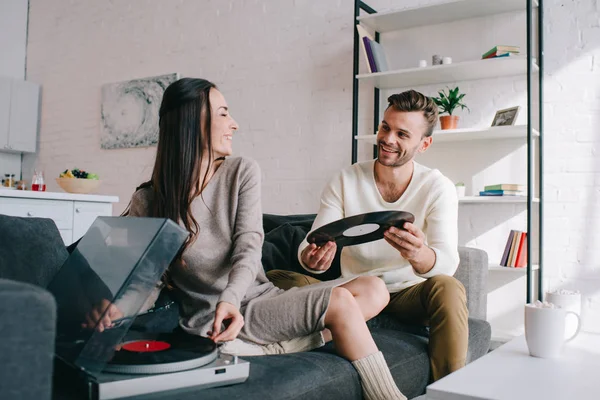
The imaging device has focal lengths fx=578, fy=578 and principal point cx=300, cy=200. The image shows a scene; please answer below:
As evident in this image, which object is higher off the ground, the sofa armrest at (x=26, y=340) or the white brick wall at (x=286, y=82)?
the white brick wall at (x=286, y=82)

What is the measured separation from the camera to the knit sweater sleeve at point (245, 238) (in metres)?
1.42

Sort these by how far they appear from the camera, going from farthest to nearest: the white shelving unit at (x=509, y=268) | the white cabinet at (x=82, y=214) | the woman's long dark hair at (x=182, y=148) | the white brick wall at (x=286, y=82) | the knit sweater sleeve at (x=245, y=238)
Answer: the white cabinet at (x=82, y=214), the white brick wall at (x=286, y=82), the white shelving unit at (x=509, y=268), the woman's long dark hair at (x=182, y=148), the knit sweater sleeve at (x=245, y=238)

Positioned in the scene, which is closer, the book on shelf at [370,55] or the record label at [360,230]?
the record label at [360,230]

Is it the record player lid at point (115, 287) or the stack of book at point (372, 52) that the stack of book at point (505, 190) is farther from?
the record player lid at point (115, 287)

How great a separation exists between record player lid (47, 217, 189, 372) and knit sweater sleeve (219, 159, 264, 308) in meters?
0.36

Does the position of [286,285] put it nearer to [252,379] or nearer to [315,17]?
[252,379]

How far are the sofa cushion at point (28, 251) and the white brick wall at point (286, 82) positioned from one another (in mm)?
2447

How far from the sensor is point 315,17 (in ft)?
12.8

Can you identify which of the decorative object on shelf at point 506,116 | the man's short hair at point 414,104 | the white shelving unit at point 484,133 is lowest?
Answer: the man's short hair at point 414,104

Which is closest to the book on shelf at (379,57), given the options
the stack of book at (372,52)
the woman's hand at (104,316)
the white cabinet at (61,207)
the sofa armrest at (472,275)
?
the stack of book at (372,52)

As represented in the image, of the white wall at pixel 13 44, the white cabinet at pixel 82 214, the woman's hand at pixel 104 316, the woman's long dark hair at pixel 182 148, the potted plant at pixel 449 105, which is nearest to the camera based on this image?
the woman's hand at pixel 104 316

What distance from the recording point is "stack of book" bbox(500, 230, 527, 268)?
301cm

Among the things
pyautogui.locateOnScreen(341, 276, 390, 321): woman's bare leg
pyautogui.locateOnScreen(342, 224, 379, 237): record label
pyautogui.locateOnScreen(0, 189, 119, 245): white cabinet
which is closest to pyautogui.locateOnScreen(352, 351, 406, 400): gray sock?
pyautogui.locateOnScreen(341, 276, 390, 321): woman's bare leg

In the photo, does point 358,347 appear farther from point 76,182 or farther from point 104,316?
point 76,182
